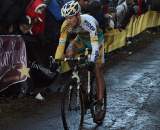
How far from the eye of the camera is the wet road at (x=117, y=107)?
7.93 m

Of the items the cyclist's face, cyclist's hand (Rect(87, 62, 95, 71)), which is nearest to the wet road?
cyclist's hand (Rect(87, 62, 95, 71))

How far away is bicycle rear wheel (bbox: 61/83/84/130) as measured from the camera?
7.10 m

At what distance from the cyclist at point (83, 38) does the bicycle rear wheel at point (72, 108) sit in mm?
487

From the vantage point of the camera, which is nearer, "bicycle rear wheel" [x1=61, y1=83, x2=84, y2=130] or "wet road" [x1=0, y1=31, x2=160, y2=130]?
"bicycle rear wheel" [x1=61, y1=83, x2=84, y2=130]

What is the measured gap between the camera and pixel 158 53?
1627cm

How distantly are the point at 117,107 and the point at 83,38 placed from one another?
6.13ft

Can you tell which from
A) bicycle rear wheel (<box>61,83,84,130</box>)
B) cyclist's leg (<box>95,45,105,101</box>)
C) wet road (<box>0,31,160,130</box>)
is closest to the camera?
bicycle rear wheel (<box>61,83,84,130</box>)

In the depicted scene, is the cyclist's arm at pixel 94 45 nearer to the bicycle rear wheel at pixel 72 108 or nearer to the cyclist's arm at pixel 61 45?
the cyclist's arm at pixel 61 45

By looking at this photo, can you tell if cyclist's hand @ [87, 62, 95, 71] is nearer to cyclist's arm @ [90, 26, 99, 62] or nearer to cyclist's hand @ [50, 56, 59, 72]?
cyclist's arm @ [90, 26, 99, 62]

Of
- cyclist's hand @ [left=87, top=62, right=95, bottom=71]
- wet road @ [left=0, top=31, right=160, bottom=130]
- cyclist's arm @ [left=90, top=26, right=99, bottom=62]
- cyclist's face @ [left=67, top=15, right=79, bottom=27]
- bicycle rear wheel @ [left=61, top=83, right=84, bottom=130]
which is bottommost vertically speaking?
wet road @ [left=0, top=31, right=160, bottom=130]

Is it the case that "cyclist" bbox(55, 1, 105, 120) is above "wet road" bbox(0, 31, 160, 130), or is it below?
above

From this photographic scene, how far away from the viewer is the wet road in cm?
793

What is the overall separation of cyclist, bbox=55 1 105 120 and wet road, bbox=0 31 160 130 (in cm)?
58

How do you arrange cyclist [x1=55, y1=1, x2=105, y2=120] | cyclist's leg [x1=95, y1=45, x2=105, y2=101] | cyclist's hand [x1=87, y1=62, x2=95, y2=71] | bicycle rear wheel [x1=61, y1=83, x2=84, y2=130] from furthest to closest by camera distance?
cyclist's leg [x1=95, y1=45, x2=105, y2=101] → cyclist's hand [x1=87, y1=62, x2=95, y2=71] → cyclist [x1=55, y1=1, x2=105, y2=120] → bicycle rear wheel [x1=61, y1=83, x2=84, y2=130]
